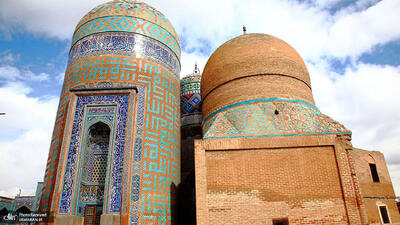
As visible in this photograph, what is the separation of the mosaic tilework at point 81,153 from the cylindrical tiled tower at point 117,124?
0.02 m

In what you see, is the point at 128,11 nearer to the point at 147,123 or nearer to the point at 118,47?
the point at 118,47

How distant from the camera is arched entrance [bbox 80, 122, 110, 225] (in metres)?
5.89

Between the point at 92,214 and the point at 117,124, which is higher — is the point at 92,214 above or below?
below

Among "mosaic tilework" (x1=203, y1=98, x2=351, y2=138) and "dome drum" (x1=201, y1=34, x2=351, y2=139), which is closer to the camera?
"mosaic tilework" (x1=203, y1=98, x2=351, y2=138)

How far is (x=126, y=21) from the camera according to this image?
7660 mm

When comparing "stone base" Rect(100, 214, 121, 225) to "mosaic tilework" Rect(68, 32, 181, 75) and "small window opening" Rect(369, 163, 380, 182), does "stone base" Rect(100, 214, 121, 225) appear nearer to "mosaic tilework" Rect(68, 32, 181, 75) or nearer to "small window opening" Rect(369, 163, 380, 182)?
"mosaic tilework" Rect(68, 32, 181, 75)

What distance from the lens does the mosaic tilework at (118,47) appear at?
732 cm

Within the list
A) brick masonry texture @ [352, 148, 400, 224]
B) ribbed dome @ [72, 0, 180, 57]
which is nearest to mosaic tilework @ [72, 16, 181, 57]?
ribbed dome @ [72, 0, 180, 57]

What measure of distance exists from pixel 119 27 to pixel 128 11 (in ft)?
2.27

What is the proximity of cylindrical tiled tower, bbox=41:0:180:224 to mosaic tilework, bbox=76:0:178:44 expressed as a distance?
3 centimetres

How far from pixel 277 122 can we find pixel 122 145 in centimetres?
361

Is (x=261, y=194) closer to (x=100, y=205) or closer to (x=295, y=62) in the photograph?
(x=100, y=205)

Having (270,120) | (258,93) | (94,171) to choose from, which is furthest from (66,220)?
(258,93)

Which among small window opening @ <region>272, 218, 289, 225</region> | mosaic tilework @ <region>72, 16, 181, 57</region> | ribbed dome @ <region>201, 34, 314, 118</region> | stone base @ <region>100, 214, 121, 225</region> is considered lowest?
small window opening @ <region>272, 218, 289, 225</region>
